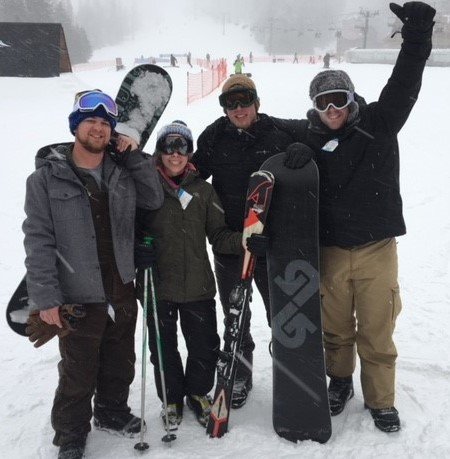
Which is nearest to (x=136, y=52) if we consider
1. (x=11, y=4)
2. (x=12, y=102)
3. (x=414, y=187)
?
(x=11, y=4)

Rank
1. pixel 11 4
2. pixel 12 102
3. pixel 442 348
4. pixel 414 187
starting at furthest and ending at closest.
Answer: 1. pixel 11 4
2. pixel 12 102
3. pixel 414 187
4. pixel 442 348

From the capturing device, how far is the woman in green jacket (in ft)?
8.87

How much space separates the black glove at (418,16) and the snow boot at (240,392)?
Answer: 2472mm

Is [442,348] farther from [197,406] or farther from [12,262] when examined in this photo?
[12,262]

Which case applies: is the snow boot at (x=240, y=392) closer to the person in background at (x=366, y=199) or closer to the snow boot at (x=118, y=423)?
the snow boot at (x=118, y=423)

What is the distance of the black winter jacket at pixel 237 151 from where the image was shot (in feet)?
9.37

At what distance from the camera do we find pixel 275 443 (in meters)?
2.77

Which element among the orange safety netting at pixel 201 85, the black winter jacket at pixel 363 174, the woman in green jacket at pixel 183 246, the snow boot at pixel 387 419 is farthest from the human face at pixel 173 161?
the orange safety netting at pixel 201 85

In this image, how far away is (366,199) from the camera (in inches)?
104

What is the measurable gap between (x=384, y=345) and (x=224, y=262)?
1.13 metres

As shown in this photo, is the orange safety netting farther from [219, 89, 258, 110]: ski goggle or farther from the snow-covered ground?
[219, 89, 258, 110]: ski goggle

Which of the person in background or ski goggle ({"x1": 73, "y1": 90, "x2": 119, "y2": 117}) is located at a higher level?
ski goggle ({"x1": 73, "y1": 90, "x2": 119, "y2": 117})

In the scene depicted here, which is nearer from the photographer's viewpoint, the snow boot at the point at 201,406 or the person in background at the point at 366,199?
the person in background at the point at 366,199

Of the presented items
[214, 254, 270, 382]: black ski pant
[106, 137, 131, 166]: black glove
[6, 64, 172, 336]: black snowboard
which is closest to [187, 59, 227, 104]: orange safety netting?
[6, 64, 172, 336]: black snowboard
